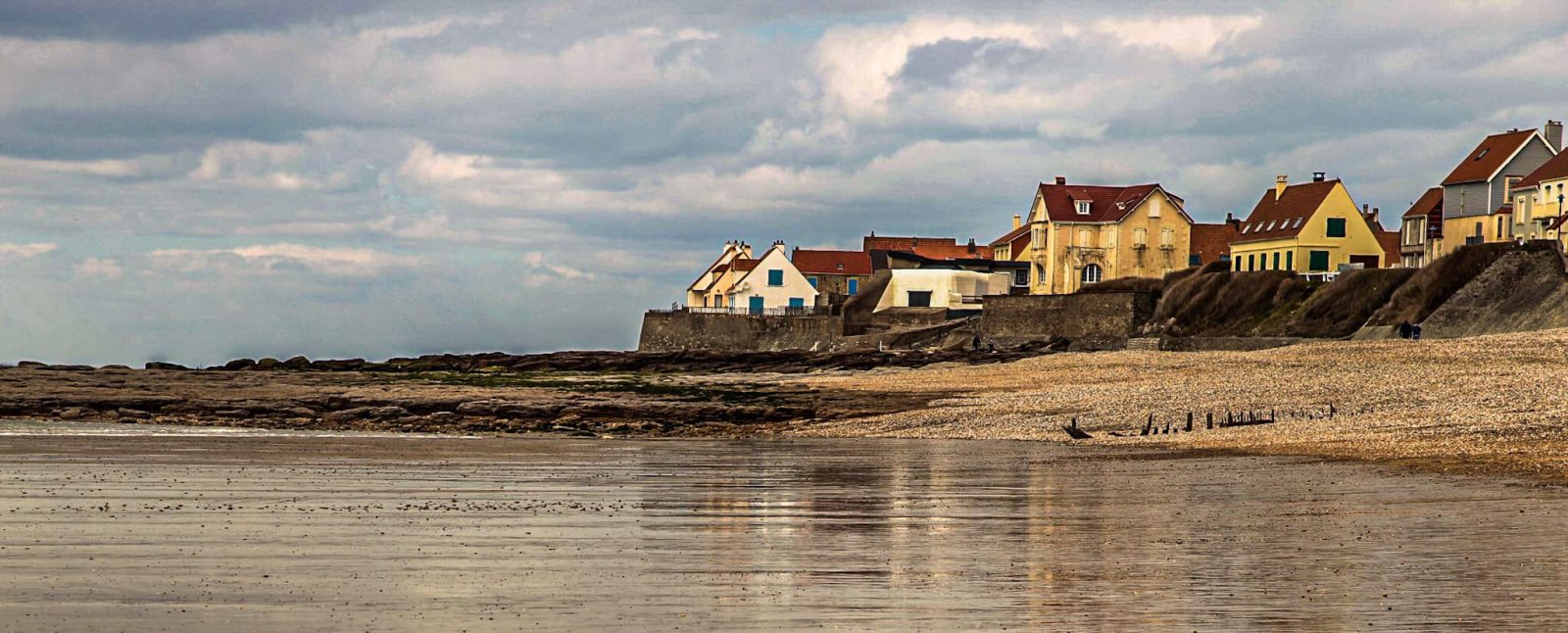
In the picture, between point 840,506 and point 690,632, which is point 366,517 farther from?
point 690,632

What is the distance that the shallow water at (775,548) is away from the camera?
988cm

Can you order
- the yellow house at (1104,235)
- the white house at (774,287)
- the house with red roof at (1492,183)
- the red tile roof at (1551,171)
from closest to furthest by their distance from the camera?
the red tile roof at (1551,171) < the house with red roof at (1492,183) < the yellow house at (1104,235) < the white house at (774,287)

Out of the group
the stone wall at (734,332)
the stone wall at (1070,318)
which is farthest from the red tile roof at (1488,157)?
the stone wall at (734,332)

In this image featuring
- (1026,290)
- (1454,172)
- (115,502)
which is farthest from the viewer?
(1026,290)

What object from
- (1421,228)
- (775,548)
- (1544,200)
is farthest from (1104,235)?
(775,548)

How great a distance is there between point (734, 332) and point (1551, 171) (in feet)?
131

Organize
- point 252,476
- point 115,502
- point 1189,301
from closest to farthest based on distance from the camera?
point 115,502 → point 252,476 → point 1189,301

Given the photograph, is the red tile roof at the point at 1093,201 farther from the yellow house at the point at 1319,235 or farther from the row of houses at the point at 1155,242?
the yellow house at the point at 1319,235

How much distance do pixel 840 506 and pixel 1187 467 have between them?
20.8ft

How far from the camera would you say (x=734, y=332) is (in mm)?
84375

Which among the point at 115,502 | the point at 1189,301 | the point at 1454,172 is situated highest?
the point at 1454,172

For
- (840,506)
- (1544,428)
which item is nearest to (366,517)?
(840,506)

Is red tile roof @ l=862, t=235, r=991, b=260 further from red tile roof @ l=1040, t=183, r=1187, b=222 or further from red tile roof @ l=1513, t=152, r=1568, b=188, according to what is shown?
red tile roof @ l=1513, t=152, r=1568, b=188

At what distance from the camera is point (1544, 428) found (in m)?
22.2
